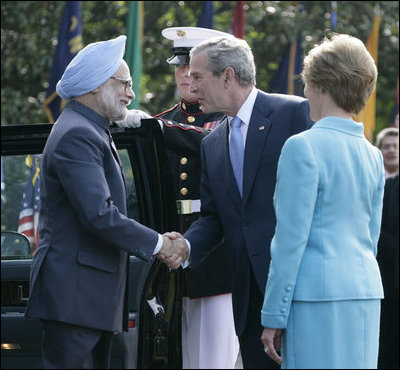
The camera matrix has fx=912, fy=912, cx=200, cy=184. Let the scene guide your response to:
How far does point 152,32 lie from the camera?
1545cm

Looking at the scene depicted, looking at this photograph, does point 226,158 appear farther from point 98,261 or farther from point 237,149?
point 98,261

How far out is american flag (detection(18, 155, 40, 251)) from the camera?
484cm

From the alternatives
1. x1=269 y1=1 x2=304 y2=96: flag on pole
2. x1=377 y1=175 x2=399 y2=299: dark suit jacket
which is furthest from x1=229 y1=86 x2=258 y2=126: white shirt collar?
x1=269 y1=1 x2=304 y2=96: flag on pole

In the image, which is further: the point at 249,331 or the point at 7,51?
the point at 7,51

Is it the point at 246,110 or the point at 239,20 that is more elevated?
the point at 239,20

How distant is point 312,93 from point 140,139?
1126 millimetres

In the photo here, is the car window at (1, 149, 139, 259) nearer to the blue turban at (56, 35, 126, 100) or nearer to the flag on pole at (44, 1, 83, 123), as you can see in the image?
the blue turban at (56, 35, 126, 100)

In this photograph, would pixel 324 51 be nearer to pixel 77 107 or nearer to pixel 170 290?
pixel 77 107

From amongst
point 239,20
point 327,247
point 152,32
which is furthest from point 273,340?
point 152,32

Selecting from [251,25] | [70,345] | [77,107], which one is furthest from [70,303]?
[251,25]

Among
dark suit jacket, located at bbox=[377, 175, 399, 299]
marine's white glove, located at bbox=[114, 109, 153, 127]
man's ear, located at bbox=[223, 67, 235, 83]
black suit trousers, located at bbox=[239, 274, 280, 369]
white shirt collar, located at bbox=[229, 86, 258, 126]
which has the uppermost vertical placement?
man's ear, located at bbox=[223, 67, 235, 83]

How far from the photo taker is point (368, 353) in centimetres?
352

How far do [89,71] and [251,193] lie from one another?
93 cm

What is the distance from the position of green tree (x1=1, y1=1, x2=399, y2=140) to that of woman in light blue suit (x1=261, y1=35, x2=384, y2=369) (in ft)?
34.4
